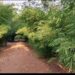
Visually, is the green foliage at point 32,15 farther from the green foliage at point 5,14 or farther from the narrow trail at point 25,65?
the narrow trail at point 25,65

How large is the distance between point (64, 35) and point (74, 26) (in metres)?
0.88

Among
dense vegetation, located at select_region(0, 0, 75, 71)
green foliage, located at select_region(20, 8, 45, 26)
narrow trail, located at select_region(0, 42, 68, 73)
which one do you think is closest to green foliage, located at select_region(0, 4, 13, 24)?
dense vegetation, located at select_region(0, 0, 75, 71)

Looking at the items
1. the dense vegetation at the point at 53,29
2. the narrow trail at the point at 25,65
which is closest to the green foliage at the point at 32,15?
the dense vegetation at the point at 53,29

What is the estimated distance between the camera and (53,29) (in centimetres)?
831

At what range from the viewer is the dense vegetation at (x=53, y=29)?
5.81 meters

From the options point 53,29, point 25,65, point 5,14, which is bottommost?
point 25,65

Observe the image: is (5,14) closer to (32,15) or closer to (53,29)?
(32,15)

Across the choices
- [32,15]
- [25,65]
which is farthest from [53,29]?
[32,15]

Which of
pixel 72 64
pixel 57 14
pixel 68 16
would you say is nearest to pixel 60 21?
pixel 57 14

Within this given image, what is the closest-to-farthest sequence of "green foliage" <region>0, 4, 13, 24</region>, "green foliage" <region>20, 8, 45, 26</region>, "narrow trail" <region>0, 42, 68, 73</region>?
"narrow trail" <region>0, 42, 68, 73</region>
"green foliage" <region>20, 8, 45, 26</region>
"green foliage" <region>0, 4, 13, 24</region>

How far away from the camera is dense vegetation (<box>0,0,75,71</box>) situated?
5814 millimetres

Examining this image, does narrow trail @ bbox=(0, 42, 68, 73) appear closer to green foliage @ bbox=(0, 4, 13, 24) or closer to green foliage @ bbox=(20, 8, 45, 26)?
green foliage @ bbox=(20, 8, 45, 26)

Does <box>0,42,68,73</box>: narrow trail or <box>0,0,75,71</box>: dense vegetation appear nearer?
<box>0,0,75,71</box>: dense vegetation

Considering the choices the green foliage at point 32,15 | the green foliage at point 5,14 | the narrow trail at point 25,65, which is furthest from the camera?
the green foliage at point 5,14
